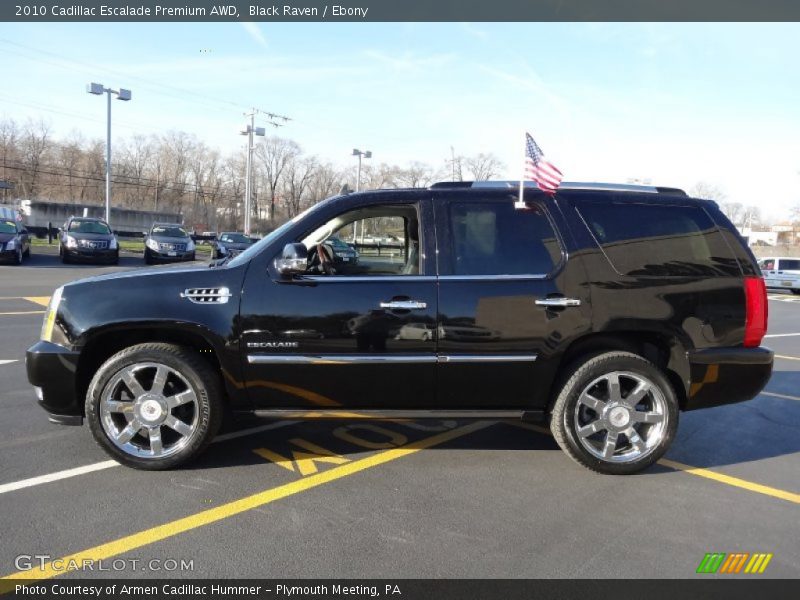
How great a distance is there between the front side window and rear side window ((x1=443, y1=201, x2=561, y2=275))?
290 mm

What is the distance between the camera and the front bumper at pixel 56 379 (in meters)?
3.68

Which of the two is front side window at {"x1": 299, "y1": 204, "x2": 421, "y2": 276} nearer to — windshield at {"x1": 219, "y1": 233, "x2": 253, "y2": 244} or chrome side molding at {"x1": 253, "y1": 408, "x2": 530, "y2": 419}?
chrome side molding at {"x1": 253, "y1": 408, "x2": 530, "y2": 419}

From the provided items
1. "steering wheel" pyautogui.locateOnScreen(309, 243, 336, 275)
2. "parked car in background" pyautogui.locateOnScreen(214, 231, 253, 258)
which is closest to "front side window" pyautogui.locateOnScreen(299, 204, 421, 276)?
"steering wheel" pyautogui.locateOnScreen(309, 243, 336, 275)

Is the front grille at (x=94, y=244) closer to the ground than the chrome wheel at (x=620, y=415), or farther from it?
farther from it

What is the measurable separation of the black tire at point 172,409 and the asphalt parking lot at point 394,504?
11 centimetres

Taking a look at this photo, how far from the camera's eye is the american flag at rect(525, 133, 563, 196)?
4004 mm

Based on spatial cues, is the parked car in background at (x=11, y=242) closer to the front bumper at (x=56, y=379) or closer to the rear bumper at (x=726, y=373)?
the front bumper at (x=56, y=379)

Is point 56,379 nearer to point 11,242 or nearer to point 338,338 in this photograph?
point 338,338

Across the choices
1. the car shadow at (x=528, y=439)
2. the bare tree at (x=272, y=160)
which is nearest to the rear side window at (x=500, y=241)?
the car shadow at (x=528, y=439)

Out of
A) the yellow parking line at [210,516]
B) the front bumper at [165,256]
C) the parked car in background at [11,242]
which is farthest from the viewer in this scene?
the front bumper at [165,256]

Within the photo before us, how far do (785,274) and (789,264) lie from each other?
0.53m
